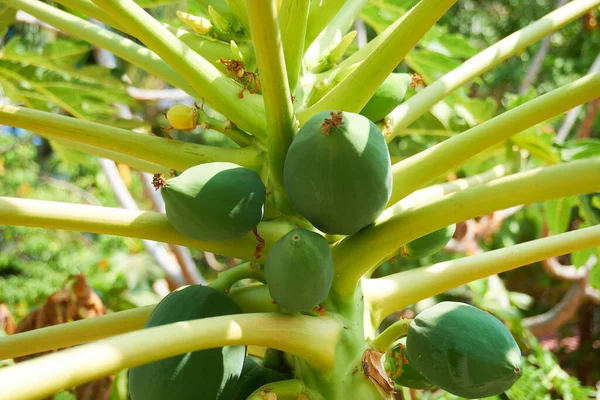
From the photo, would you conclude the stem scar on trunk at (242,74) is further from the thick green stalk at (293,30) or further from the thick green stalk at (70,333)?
the thick green stalk at (70,333)

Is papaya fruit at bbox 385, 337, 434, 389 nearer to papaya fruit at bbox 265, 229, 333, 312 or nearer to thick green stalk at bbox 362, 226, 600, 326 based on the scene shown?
thick green stalk at bbox 362, 226, 600, 326

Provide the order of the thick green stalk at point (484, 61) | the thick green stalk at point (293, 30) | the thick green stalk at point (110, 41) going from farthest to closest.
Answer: the thick green stalk at point (110, 41) → the thick green stalk at point (484, 61) → the thick green stalk at point (293, 30)

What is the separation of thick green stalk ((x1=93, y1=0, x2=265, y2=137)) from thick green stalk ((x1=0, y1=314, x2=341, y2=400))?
0.45 meters

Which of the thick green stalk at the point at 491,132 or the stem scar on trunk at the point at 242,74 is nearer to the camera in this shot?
the thick green stalk at the point at 491,132

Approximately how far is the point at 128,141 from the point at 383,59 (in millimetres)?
553

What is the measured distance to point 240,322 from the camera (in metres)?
0.94

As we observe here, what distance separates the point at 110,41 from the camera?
154 cm

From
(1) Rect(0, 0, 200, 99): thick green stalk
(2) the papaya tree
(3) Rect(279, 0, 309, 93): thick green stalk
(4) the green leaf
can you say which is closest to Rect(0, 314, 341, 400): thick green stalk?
(2) the papaya tree

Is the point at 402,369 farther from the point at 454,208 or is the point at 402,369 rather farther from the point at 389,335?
the point at 454,208

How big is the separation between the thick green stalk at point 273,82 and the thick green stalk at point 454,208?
195 millimetres

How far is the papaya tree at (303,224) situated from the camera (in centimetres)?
99

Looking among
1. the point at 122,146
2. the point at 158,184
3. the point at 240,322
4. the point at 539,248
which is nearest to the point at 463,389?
the point at 539,248

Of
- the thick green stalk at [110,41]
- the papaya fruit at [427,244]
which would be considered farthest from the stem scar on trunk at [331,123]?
the thick green stalk at [110,41]

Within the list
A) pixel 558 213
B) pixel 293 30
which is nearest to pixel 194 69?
pixel 293 30
